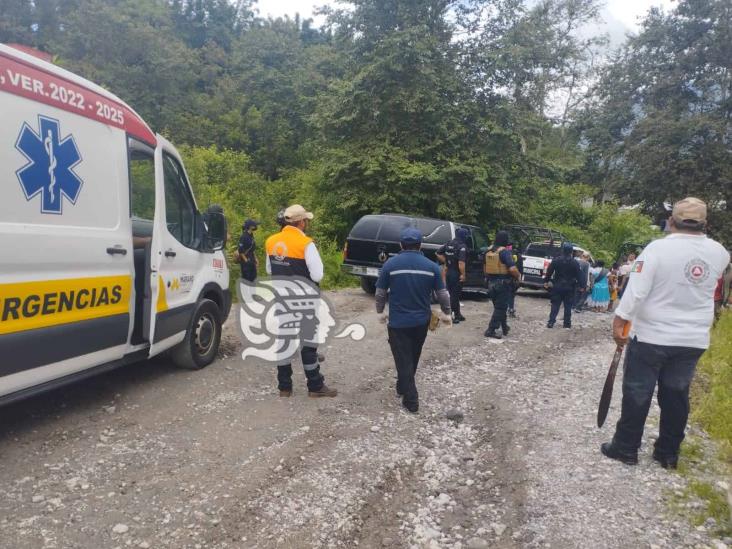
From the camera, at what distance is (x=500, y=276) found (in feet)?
27.5

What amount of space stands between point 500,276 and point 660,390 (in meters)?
4.59

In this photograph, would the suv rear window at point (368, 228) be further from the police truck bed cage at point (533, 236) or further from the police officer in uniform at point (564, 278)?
the police truck bed cage at point (533, 236)

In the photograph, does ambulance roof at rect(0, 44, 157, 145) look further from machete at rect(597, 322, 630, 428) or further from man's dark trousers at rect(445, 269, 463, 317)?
man's dark trousers at rect(445, 269, 463, 317)

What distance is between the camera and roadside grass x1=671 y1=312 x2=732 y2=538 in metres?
3.32

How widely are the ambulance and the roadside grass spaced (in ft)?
13.6

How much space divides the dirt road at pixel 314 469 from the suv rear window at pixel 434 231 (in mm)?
5391

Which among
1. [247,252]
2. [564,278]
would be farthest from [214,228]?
[564,278]

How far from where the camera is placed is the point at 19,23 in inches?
1277

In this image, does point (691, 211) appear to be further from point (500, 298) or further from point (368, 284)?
point (368, 284)

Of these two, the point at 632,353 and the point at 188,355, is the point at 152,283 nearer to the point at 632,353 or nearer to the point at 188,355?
the point at 188,355

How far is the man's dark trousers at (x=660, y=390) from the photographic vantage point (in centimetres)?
371

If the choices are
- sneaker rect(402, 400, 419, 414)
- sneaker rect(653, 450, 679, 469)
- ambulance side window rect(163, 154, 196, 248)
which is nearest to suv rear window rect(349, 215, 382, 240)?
ambulance side window rect(163, 154, 196, 248)

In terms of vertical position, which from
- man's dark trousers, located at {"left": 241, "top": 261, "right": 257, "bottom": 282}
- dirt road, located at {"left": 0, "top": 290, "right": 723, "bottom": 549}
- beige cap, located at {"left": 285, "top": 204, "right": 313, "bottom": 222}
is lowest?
dirt road, located at {"left": 0, "top": 290, "right": 723, "bottom": 549}

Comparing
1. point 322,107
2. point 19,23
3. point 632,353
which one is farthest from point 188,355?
point 19,23
